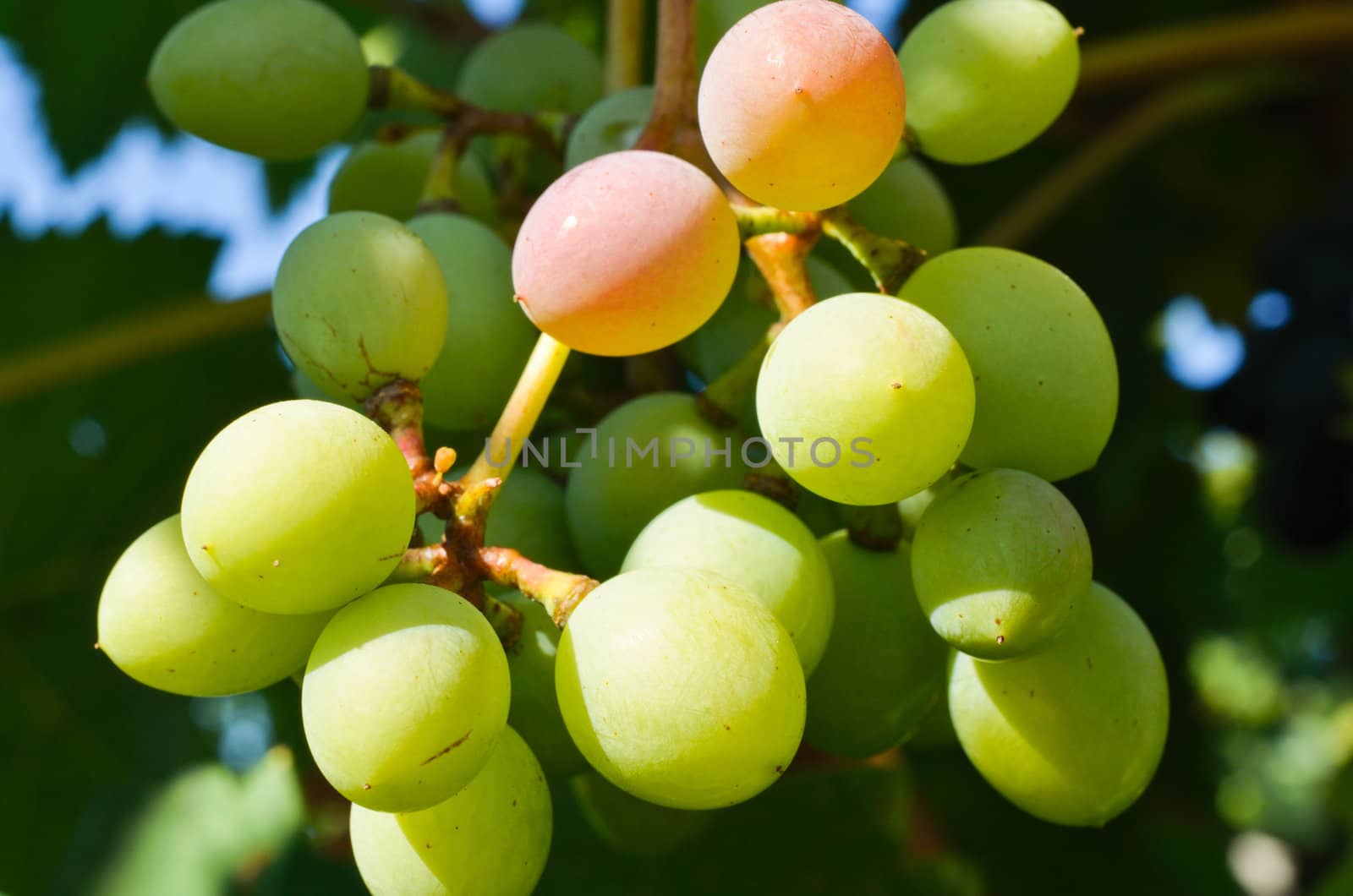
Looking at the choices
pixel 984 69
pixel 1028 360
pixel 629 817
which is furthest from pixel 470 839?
pixel 984 69

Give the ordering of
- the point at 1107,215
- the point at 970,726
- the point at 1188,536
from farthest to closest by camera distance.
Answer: the point at 1188,536 < the point at 1107,215 < the point at 970,726

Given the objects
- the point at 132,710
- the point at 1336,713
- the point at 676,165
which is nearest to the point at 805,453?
the point at 676,165

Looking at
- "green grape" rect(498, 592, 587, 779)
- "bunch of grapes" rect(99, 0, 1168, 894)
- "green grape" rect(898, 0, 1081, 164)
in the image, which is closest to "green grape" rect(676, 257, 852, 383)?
"bunch of grapes" rect(99, 0, 1168, 894)

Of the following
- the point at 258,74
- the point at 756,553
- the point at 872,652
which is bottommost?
the point at 872,652

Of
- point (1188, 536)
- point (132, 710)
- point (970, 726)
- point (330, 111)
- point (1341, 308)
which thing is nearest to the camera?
point (970, 726)

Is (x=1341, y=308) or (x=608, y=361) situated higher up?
(x=608, y=361)

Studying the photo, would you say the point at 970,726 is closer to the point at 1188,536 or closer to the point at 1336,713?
the point at 1188,536

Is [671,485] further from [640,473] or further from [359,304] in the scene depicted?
[359,304]
